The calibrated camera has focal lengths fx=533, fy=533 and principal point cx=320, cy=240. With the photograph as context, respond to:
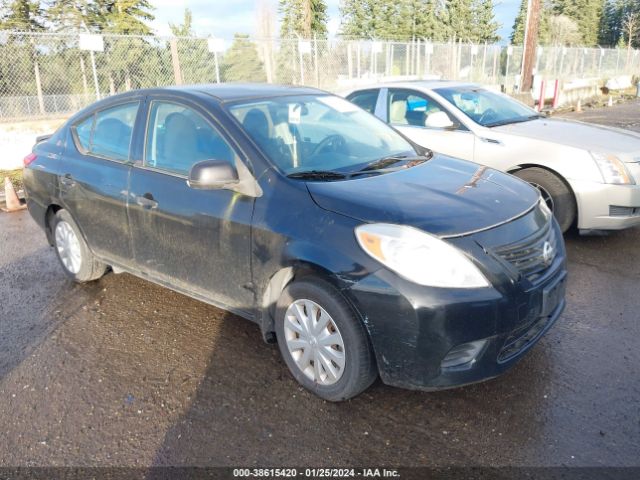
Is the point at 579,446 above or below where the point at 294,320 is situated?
below

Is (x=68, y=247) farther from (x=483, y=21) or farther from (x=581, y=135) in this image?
(x=483, y=21)

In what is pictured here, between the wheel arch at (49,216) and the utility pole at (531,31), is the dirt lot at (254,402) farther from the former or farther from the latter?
the utility pole at (531,31)

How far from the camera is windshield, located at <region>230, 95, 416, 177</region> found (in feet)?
11.0

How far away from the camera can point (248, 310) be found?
3344 mm

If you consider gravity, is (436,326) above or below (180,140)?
below

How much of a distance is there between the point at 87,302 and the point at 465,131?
4.33 metres

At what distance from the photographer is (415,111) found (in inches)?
259

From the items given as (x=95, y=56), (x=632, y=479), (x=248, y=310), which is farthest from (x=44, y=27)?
(x=632, y=479)

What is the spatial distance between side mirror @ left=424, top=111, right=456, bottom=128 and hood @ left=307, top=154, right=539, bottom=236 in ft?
8.83

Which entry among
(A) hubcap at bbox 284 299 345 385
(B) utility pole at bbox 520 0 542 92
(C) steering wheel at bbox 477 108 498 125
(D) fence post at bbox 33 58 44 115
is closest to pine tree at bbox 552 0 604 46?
(B) utility pole at bbox 520 0 542 92

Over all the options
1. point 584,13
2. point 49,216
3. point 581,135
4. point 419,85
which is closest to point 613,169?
point 581,135

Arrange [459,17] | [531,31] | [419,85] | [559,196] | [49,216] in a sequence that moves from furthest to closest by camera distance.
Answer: [459,17], [531,31], [419,85], [559,196], [49,216]

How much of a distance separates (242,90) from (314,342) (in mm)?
1994

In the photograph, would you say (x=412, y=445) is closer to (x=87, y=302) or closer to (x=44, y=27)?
(x=87, y=302)
